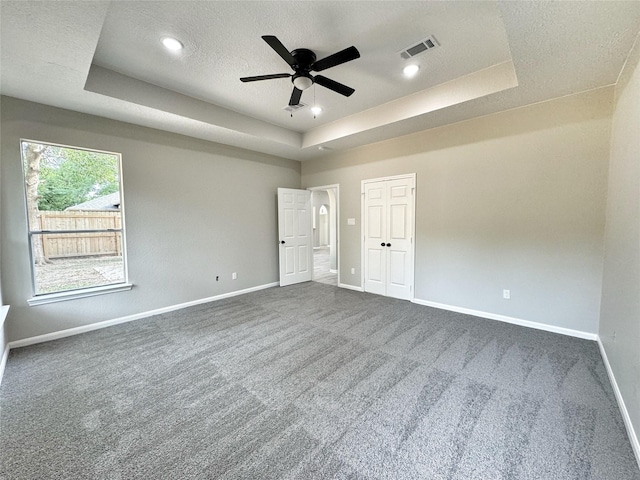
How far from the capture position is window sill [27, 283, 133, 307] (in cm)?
308

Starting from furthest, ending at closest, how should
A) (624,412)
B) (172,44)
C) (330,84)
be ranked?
1. (330,84)
2. (172,44)
3. (624,412)

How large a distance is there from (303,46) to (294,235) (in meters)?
3.76

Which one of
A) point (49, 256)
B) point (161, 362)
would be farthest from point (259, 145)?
point (161, 362)

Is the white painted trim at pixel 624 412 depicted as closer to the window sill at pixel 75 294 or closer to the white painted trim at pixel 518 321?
the white painted trim at pixel 518 321

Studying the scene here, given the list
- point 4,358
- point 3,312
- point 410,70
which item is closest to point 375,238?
point 410,70

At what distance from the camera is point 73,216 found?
130 inches

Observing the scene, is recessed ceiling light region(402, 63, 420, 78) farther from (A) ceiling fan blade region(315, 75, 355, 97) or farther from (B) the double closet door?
(B) the double closet door

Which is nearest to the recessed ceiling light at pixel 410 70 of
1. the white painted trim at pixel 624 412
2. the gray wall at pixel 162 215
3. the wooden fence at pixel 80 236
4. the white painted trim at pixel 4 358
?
the gray wall at pixel 162 215

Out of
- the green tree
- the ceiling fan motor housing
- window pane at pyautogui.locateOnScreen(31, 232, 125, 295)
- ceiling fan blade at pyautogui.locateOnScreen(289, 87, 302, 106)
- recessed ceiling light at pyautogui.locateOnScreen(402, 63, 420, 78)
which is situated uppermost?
recessed ceiling light at pyautogui.locateOnScreen(402, 63, 420, 78)

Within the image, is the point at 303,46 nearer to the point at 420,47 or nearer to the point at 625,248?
the point at 420,47

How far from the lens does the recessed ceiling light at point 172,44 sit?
93.8 inches

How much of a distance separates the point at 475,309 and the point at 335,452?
3.08 m

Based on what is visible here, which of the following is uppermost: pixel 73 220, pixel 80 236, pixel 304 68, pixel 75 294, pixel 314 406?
pixel 304 68

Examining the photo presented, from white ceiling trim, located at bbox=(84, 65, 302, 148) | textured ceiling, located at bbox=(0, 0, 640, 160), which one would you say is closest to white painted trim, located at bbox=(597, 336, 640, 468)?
textured ceiling, located at bbox=(0, 0, 640, 160)
